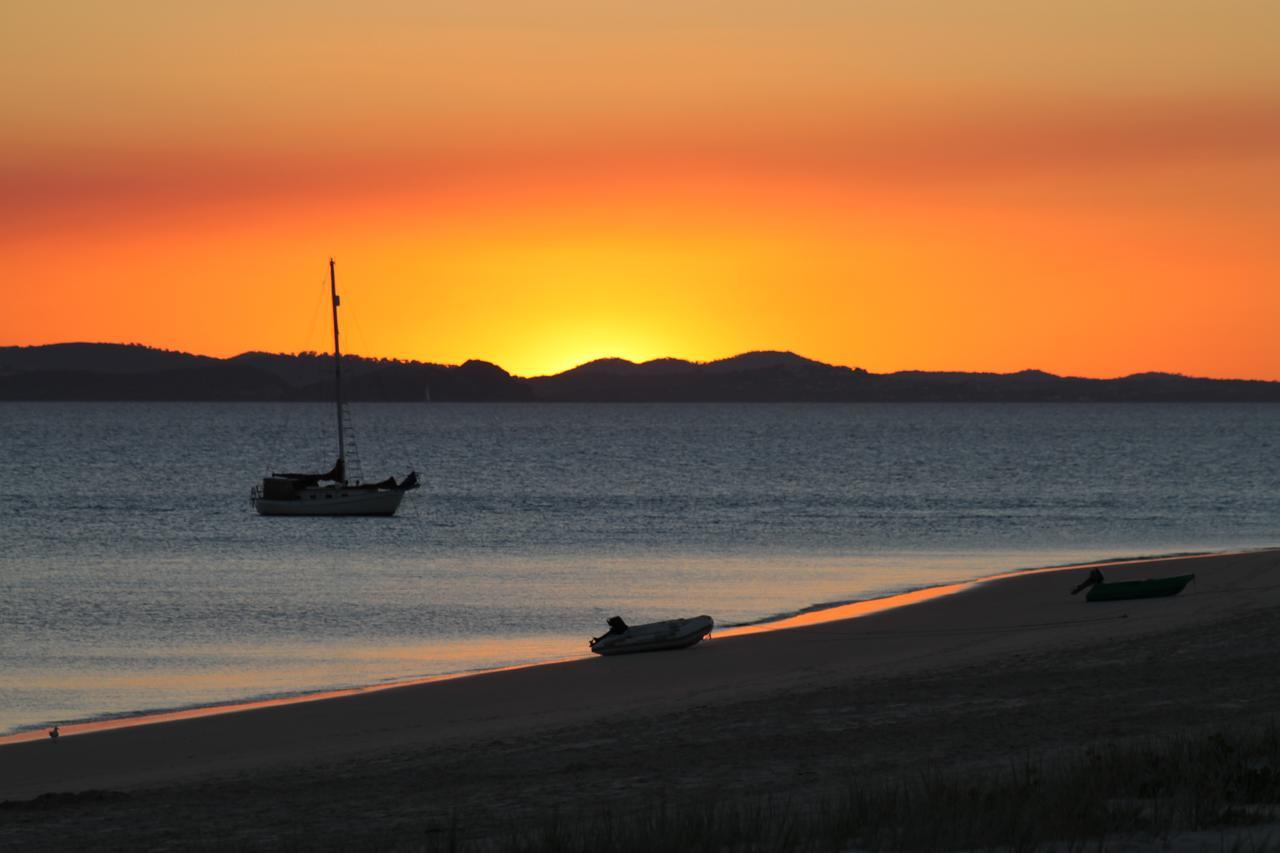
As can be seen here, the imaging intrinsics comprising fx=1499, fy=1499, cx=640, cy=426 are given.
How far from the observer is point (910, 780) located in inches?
573

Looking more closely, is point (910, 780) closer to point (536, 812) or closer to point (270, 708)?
point (536, 812)

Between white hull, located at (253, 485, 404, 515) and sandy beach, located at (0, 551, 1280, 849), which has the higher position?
white hull, located at (253, 485, 404, 515)

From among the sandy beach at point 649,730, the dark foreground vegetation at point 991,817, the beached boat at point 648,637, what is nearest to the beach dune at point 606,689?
the sandy beach at point 649,730

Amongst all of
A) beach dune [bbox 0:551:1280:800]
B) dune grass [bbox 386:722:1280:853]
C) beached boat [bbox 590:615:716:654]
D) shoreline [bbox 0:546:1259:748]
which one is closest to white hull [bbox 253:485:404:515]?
shoreline [bbox 0:546:1259:748]

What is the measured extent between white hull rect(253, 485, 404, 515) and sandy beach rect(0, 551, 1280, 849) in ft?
161

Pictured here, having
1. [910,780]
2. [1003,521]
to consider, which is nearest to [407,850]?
[910,780]

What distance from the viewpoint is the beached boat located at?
28.1m

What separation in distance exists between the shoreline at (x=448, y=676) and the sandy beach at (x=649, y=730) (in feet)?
1.73

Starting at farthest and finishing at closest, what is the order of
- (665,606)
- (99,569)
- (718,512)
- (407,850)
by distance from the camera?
(718,512), (99,569), (665,606), (407,850)

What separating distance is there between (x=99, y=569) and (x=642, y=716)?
31612 mm

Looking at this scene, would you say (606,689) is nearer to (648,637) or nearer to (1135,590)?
(648,637)

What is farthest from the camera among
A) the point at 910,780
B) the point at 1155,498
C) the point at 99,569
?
the point at 1155,498

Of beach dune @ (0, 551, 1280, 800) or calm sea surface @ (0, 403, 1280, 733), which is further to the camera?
calm sea surface @ (0, 403, 1280, 733)

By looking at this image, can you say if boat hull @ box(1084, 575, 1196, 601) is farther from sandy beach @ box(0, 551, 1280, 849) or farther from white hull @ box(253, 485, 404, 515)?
white hull @ box(253, 485, 404, 515)
